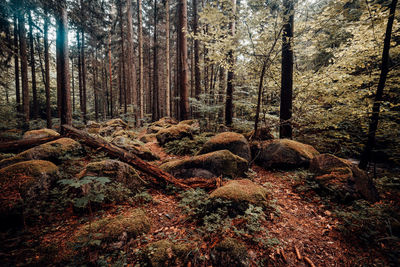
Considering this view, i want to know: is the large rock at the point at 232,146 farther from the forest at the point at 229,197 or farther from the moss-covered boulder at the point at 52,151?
the moss-covered boulder at the point at 52,151

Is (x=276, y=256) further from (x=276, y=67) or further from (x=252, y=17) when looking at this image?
(x=276, y=67)

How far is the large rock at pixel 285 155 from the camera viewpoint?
5406 millimetres

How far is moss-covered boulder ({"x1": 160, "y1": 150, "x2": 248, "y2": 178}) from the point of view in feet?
15.4

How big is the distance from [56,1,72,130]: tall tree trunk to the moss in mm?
8935

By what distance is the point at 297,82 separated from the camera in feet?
23.2

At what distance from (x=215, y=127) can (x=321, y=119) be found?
580 cm

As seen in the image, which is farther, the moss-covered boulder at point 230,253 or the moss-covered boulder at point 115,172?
the moss-covered boulder at point 115,172

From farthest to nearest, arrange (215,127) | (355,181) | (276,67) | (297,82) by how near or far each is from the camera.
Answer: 1. (215,127)
2. (276,67)
3. (297,82)
4. (355,181)

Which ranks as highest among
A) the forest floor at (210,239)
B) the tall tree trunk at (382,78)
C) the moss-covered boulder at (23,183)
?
the tall tree trunk at (382,78)

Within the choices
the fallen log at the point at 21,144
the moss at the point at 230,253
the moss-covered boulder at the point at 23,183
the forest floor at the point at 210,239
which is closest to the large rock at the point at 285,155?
the forest floor at the point at 210,239

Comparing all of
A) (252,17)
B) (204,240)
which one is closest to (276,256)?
(204,240)

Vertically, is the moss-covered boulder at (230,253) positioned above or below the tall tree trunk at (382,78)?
below

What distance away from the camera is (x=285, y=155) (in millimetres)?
5473

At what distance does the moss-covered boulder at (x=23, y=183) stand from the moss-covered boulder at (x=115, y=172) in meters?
0.61
